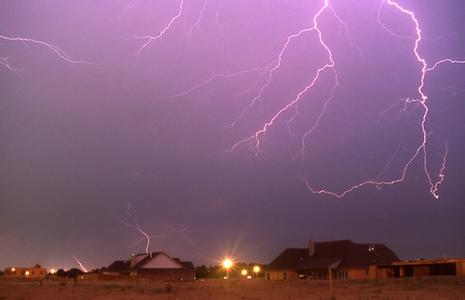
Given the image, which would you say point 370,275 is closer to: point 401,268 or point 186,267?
point 401,268

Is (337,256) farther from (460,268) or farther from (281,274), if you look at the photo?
(460,268)

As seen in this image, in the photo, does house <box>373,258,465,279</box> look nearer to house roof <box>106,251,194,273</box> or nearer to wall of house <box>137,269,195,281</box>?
wall of house <box>137,269,195,281</box>

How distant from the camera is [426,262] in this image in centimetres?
4869

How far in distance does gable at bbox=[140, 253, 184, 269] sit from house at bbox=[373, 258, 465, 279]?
25.3 m

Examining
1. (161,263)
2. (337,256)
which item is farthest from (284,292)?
(161,263)

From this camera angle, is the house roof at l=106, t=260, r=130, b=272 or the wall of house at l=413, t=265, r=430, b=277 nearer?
the wall of house at l=413, t=265, r=430, b=277

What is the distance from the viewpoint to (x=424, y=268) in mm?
49438

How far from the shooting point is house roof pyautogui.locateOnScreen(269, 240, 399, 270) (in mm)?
56312

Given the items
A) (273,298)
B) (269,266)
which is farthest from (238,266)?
(273,298)

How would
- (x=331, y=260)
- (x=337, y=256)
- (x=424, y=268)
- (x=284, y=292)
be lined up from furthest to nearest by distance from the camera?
(x=337, y=256)
(x=331, y=260)
(x=424, y=268)
(x=284, y=292)

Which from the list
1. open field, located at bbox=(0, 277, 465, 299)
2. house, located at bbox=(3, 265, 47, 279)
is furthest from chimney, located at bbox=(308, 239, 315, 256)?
house, located at bbox=(3, 265, 47, 279)

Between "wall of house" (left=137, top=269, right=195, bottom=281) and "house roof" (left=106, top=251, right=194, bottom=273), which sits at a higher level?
"house roof" (left=106, top=251, right=194, bottom=273)

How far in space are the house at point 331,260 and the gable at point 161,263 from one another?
461 inches

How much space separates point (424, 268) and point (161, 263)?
31.7 metres
